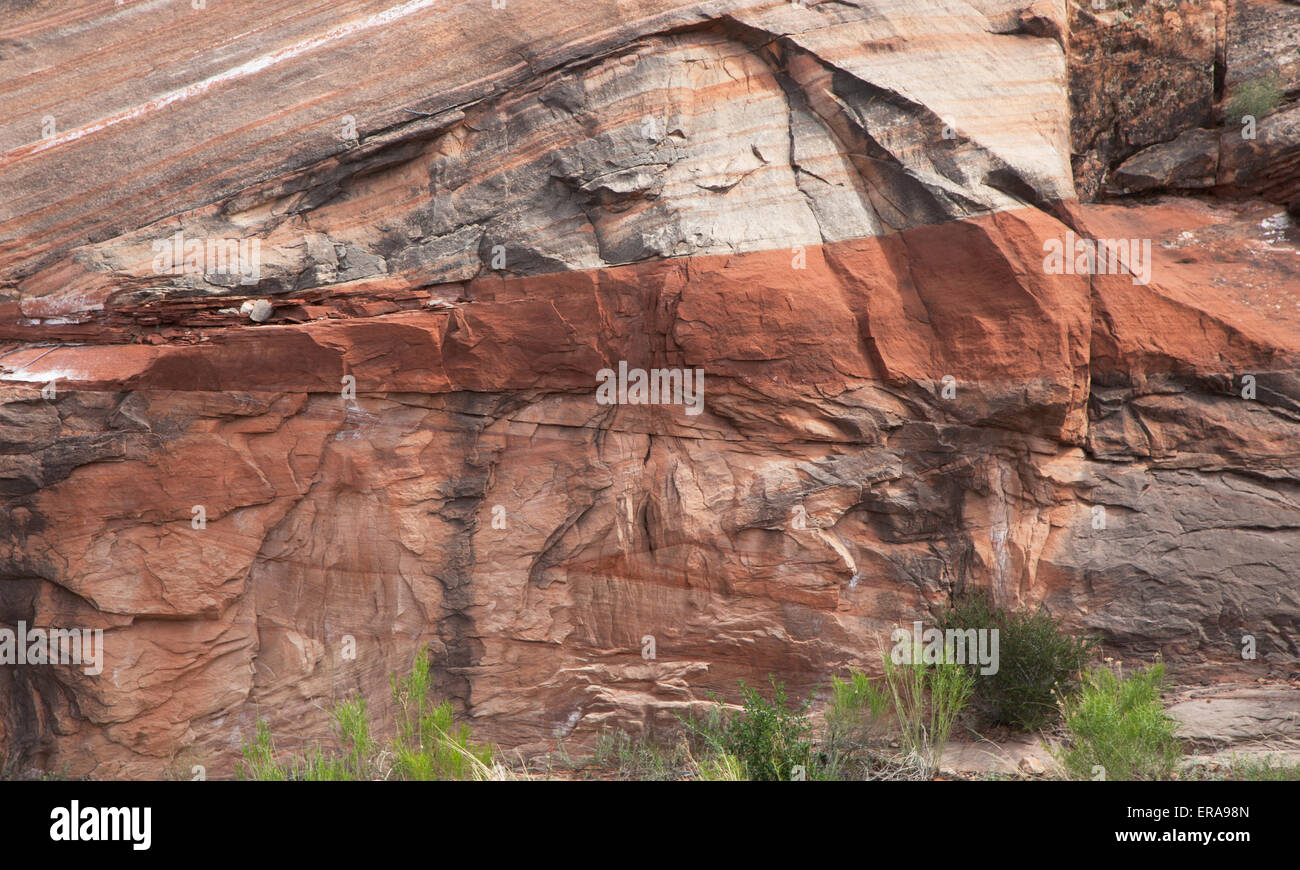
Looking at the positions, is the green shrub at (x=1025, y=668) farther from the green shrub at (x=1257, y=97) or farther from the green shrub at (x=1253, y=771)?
the green shrub at (x=1257, y=97)

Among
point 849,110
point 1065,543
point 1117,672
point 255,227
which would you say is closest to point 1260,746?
point 1117,672

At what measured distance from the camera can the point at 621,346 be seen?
7.98 m

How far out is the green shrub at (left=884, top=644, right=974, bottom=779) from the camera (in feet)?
23.7

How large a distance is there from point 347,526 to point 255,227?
2.52 metres

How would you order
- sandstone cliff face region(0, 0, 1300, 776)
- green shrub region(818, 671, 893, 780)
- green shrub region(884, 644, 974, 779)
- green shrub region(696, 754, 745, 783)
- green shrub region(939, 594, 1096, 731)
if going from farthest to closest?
sandstone cliff face region(0, 0, 1300, 776)
green shrub region(939, 594, 1096, 731)
green shrub region(884, 644, 974, 779)
green shrub region(818, 671, 893, 780)
green shrub region(696, 754, 745, 783)

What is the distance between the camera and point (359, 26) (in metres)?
8.21

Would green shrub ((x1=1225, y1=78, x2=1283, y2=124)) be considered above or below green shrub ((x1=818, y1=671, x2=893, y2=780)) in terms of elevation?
above

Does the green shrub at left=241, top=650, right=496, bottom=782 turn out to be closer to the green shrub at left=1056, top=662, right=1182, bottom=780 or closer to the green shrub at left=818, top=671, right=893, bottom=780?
the green shrub at left=818, top=671, right=893, bottom=780

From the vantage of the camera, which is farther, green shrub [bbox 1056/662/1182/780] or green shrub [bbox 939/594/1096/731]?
green shrub [bbox 939/594/1096/731]

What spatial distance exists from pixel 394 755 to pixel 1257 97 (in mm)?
8972

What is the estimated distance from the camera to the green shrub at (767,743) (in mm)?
6777

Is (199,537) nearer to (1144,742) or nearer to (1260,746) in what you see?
(1144,742)

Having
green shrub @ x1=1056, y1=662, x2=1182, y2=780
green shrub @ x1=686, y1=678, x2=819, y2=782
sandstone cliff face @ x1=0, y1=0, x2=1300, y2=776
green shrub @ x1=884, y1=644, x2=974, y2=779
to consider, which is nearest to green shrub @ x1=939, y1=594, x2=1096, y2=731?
green shrub @ x1=884, y1=644, x2=974, y2=779

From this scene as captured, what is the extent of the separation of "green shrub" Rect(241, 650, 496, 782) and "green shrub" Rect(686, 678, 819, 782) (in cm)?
167
